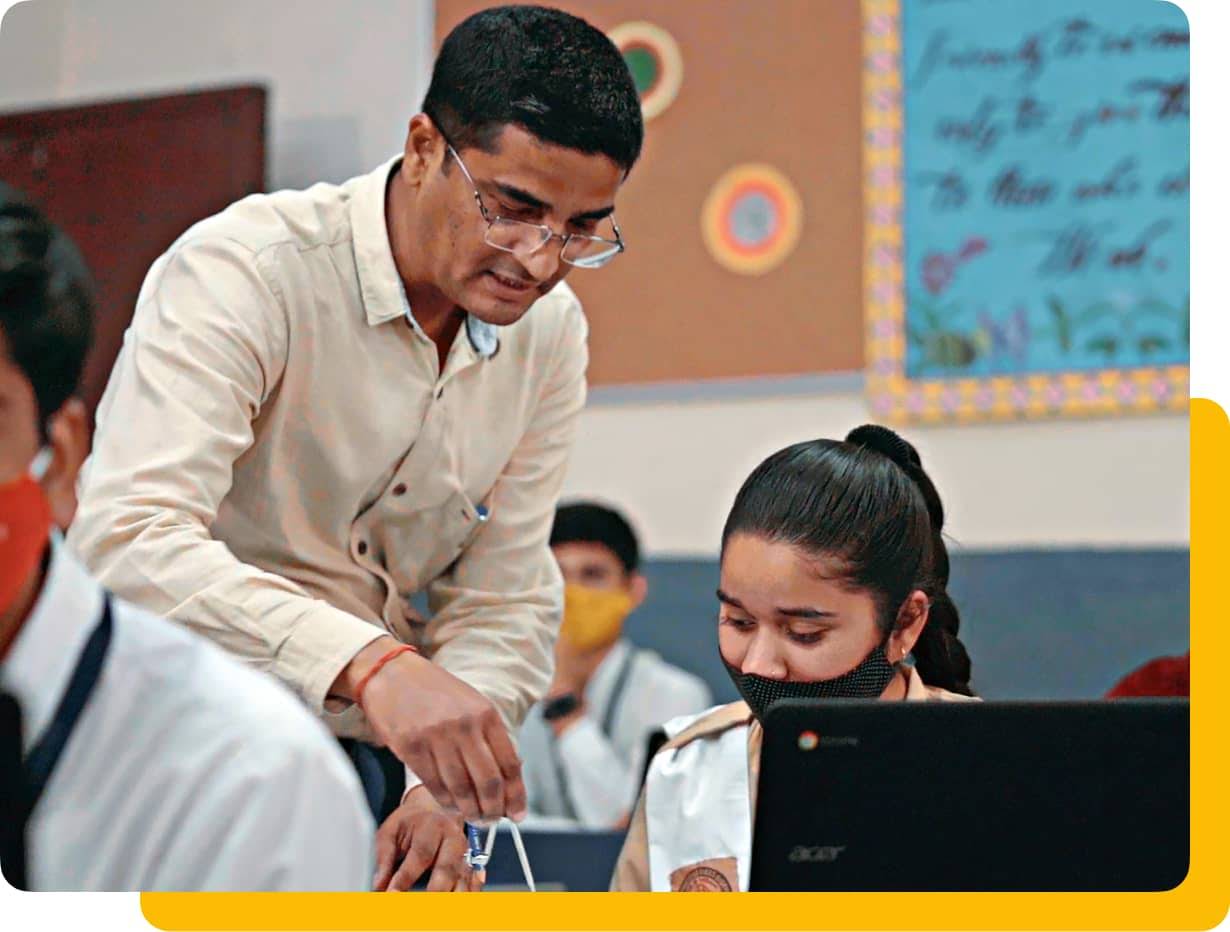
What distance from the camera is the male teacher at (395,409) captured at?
100cm

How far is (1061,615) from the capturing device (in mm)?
1846

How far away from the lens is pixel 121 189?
1.35 meters

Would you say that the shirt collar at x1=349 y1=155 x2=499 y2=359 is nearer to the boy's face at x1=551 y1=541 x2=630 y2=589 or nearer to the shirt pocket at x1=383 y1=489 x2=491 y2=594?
the shirt pocket at x1=383 y1=489 x2=491 y2=594

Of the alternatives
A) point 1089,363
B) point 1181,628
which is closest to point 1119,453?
point 1089,363

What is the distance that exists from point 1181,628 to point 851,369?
0.55 m

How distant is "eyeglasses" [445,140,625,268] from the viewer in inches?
44.6

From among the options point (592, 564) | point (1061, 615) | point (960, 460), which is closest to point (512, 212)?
point (960, 460)

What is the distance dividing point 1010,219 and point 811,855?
967 millimetres

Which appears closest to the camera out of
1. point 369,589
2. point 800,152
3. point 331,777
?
point 331,777

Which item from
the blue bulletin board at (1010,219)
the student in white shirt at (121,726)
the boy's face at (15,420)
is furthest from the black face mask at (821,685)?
the boy's face at (15,420)

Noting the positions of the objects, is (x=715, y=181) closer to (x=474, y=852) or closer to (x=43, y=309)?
(x=474, y=852)

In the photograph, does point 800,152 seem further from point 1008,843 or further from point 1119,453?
point 1008,843

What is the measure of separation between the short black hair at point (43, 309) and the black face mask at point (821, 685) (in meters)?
0.60

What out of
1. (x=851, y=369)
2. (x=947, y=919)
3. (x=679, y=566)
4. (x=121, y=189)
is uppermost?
(x=121, y=189)
